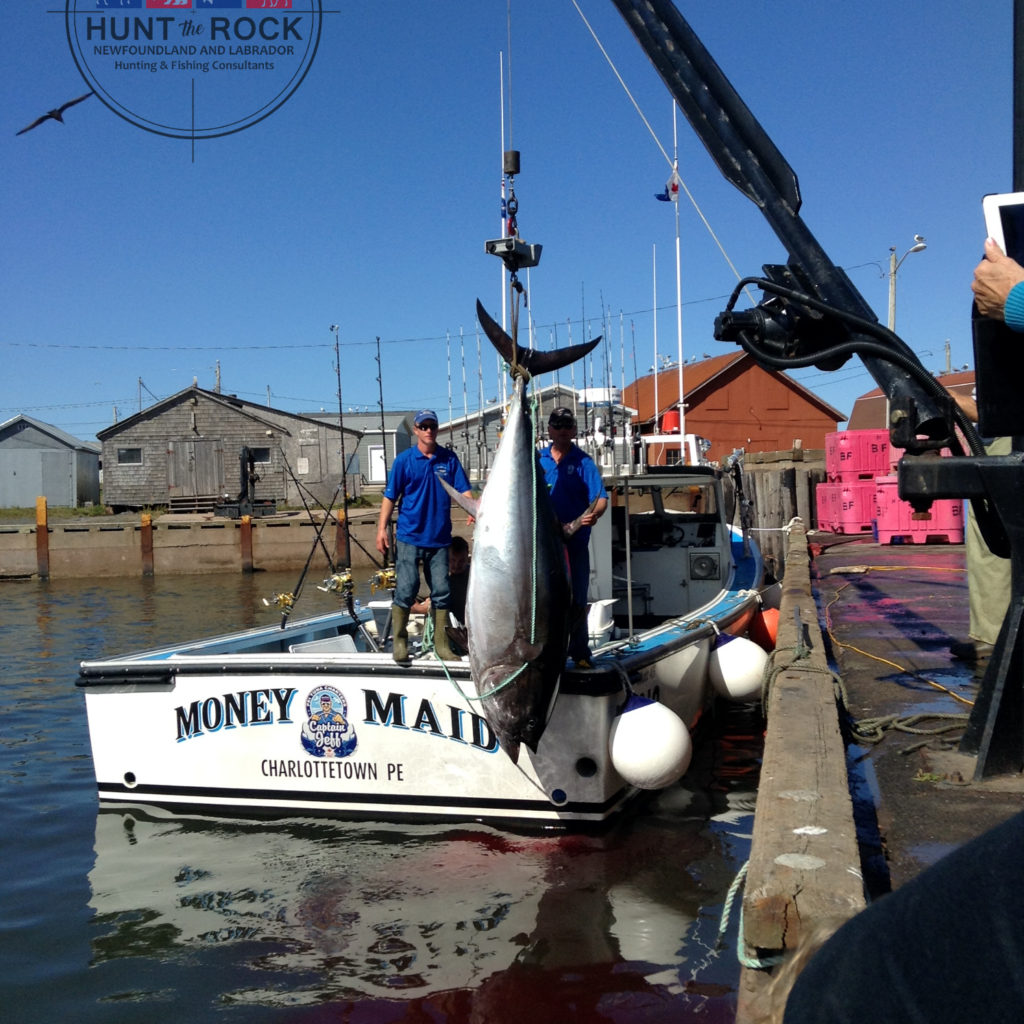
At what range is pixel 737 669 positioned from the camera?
23.8 ft

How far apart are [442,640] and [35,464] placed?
1810 inches

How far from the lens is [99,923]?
5000 mm

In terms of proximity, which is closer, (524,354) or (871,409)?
(524,354)

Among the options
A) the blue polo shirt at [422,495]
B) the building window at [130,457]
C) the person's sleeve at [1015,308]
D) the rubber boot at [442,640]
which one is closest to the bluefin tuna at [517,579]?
the rubber boot at [442,640]

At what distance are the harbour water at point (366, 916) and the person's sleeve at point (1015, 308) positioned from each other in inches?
113

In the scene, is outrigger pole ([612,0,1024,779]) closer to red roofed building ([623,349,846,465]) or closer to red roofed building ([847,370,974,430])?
red roofed building ([623,349,846,465])

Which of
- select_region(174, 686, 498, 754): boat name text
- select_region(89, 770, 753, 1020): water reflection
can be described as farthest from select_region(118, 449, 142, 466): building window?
select_region(174, 686, 498, 754): boat name text

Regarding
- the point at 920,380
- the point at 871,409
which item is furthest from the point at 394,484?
the point at 871,409

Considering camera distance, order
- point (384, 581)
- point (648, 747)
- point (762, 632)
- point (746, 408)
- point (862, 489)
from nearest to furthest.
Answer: point (648, 747)
point (384, 581)
point (762, 632)
point (862, 489)
point (746, 408)

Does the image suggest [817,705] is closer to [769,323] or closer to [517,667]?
[517,667]

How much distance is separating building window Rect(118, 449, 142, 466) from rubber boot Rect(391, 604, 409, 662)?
1335 inches

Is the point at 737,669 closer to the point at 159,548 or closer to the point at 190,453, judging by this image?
the point at 159,548

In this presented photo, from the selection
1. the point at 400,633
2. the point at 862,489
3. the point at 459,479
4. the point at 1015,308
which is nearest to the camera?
the point at 1015,308

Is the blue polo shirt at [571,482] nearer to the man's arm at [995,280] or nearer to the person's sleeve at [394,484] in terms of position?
the person's sleeve at [394,484]
